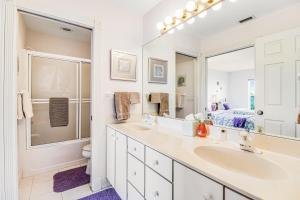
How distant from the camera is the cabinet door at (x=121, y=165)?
1512 millimetres

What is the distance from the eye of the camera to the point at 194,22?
161 cm

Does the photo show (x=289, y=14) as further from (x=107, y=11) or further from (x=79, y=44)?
(x=79, y=44)

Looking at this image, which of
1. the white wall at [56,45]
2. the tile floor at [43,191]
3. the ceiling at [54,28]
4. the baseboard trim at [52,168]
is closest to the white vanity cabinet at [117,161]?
the tile floor at [43,191]

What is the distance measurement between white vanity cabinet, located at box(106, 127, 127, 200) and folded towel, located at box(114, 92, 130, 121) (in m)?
0.23

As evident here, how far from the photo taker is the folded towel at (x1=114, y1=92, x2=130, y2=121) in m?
1.97

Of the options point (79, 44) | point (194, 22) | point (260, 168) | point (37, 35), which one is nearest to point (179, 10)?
point (194, 22)

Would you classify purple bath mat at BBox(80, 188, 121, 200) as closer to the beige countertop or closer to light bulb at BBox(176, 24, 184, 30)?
the beige countertop

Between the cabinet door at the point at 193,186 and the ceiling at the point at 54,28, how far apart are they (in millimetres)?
2211

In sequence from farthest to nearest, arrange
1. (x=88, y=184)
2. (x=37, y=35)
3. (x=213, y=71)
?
(x=37, y=35) → (x=88, y=184) → (x=213, y=71)

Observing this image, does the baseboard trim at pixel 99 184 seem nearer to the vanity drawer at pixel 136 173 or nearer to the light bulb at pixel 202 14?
the vanity drawer at pixel 136 173

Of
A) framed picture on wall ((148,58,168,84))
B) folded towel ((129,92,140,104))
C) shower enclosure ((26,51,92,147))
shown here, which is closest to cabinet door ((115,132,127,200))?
folded towel ((129,92,140,104))

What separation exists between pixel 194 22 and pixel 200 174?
1460mm

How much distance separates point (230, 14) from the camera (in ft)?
4.28

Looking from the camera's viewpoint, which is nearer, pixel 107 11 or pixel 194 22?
pixel 194 22
